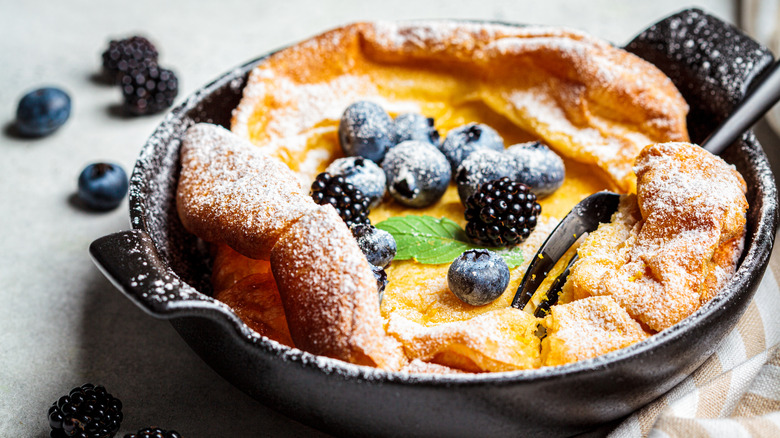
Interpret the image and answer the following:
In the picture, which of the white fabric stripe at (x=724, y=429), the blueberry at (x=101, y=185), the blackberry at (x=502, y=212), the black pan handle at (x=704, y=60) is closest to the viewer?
the white fabric stripe at (x=724, y=429)

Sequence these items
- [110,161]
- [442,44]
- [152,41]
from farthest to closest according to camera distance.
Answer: [152,41] → [110,161] → [442,44]

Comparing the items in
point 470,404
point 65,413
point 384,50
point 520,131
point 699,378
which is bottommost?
point 65,413

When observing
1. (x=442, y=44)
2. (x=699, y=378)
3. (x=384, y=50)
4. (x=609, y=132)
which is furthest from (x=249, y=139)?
(x=699, y=378)

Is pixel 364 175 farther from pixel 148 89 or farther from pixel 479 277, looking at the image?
pixel 148 89

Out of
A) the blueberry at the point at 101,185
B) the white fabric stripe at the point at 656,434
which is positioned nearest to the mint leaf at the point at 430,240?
the white fabric stripe at the point at 656,434

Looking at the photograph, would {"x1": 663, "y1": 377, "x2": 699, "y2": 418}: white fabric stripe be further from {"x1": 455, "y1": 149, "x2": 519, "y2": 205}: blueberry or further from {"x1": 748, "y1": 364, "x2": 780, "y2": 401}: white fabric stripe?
{"x1": 455, "y1": 149, "x2": 519, "y2": 205}: blueberry

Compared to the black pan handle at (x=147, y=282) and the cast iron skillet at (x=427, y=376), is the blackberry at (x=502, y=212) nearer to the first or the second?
the cast iron skillet at (x=427, y=376)

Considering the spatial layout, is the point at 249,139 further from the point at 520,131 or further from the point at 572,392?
the point at 572,392
